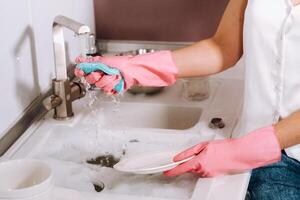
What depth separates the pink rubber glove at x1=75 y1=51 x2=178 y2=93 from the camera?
3.91ft

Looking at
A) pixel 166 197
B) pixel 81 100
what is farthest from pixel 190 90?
pixel 166 197

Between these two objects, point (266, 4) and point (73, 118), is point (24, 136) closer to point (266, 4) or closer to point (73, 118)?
point (73, 118)

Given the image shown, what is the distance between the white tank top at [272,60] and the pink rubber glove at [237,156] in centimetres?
12

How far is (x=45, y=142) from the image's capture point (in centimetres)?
126

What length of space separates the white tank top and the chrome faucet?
15.7 inches

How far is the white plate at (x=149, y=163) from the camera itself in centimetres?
109

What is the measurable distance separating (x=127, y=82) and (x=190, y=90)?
1.13 ft

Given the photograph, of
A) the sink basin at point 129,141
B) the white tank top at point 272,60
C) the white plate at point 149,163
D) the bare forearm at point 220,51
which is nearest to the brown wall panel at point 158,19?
the sink basin at point 129,141

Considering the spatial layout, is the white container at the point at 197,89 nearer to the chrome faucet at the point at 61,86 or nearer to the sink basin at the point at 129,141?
the sink basin at the point at 129,141

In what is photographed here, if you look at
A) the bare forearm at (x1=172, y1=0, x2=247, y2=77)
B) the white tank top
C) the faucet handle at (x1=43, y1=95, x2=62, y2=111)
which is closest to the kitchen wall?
the faucet handle at (x1=43, y1=95, x2=62, y2=111)

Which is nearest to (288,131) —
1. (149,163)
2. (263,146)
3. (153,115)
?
(263,146)

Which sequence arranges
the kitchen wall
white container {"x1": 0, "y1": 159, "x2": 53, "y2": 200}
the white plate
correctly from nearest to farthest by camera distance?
white container {"x1": 0, "y1": 159, "x2": 53, "y2": 200}
the white plate
the kitchen wall

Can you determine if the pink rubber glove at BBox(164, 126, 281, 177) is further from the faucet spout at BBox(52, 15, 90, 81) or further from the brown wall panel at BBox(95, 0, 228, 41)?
the brown wall panel at BBox(95, 0, 228, 41)

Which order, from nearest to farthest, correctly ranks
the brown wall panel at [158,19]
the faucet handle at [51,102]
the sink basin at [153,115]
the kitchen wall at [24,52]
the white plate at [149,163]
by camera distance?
1. the white plate at [149,163]
2. the kitchen wall at [24,52]
3. the faucet handle at [51,102]
4. the sink basin at [153,115]
5. the brown wall panel at [158,19]
